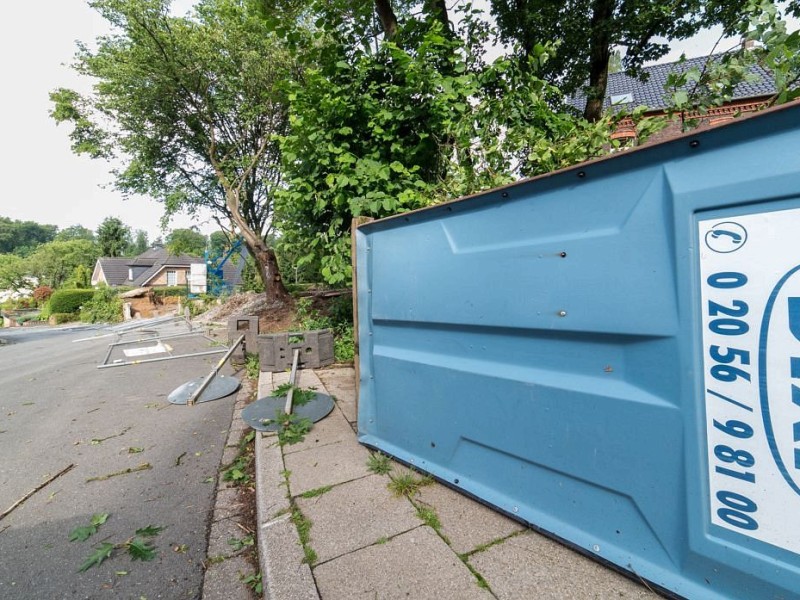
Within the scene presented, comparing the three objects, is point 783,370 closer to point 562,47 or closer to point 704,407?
point 704,407

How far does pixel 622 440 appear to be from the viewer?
1.43m

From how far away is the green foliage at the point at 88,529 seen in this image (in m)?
2.21

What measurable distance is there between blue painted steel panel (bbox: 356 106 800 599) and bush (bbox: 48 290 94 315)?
40.0 meters

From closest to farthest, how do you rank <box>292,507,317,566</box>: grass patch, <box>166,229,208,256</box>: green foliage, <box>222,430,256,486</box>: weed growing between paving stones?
<box>292,507,317,566</box>: grass patch < <box>222,430,256,486</box>: weed growing between paving stones < <box>166,229,208,256</box>: green foliage

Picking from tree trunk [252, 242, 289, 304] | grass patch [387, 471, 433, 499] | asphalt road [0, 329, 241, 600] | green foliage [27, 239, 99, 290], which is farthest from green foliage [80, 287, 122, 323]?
grass patch [387, 471, 433, 499]

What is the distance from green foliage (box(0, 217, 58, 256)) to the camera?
88.8 metres

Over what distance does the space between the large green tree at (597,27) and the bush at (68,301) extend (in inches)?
1512

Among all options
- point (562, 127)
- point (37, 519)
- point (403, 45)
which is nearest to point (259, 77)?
point (403, 45)

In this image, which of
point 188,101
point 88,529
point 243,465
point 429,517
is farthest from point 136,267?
point 429,517

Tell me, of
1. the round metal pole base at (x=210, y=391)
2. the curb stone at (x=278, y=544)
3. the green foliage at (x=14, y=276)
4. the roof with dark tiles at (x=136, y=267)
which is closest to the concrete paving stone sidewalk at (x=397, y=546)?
the curb stone at (x=278, y=544)

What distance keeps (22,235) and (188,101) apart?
126910 mm

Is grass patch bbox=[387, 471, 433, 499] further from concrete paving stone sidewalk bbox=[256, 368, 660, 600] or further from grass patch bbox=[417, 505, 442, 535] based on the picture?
grass patch bbox=[417, 505, 442, 535]

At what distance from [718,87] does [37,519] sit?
5230 millimetres

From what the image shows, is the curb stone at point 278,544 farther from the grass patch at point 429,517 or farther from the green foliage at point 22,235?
the green foliage at point 22,235
